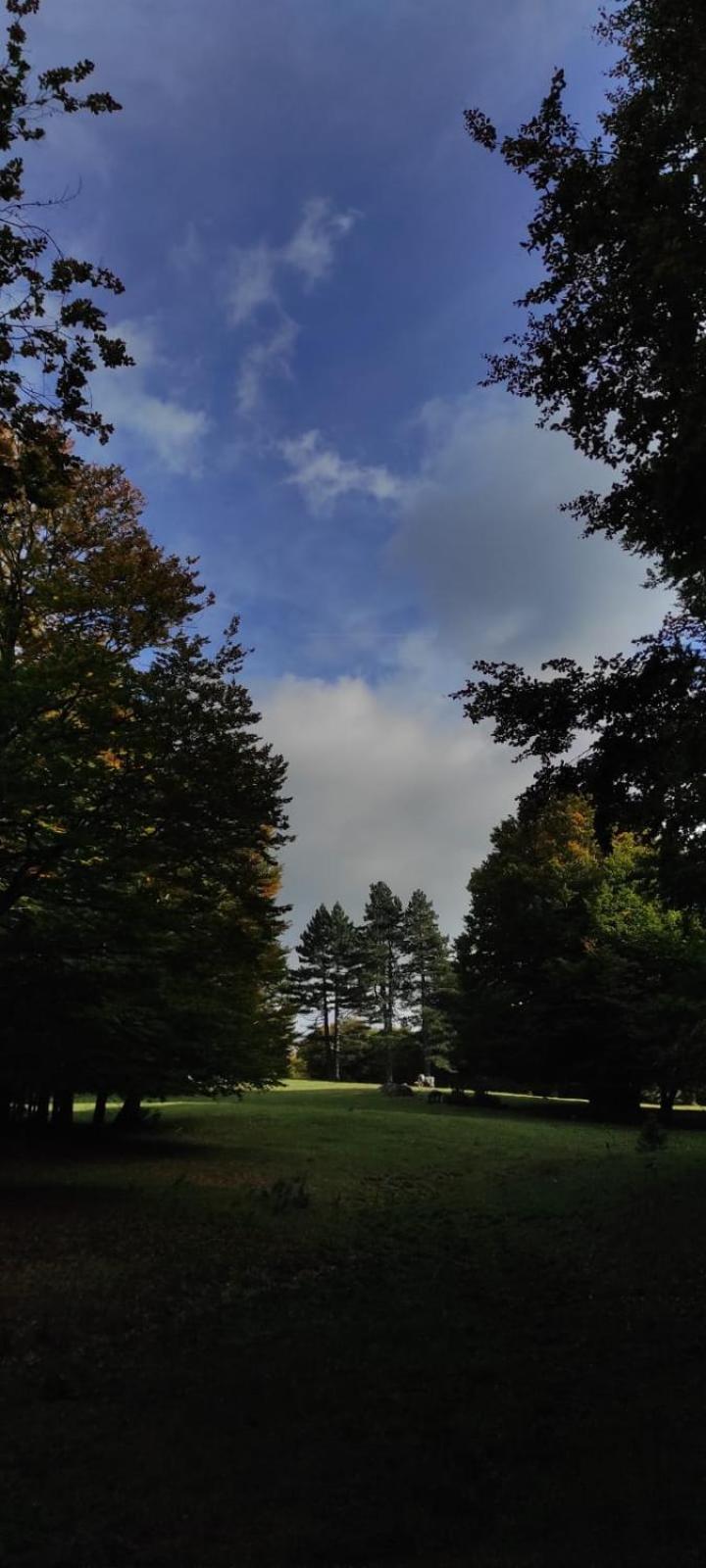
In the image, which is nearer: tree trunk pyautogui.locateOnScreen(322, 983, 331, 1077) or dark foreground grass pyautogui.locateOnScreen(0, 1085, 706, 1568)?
dark foreground grass pyautogui.locateOnScreen(0, 1085, 706, 1568)

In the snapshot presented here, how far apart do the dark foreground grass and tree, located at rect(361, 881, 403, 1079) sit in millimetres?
65870

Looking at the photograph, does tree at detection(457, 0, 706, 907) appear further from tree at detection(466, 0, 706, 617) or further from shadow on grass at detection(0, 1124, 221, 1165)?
shadow on grass at detection(0, 1124, 221, 1165)

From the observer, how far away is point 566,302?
9000 millimetres

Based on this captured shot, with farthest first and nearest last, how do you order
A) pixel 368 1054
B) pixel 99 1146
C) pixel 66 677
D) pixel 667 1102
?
pixel 368 1054, pixel 667 1102, pixel 99 1146, pixel 66 677

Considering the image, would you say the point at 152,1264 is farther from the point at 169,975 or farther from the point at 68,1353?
the point at 169,975

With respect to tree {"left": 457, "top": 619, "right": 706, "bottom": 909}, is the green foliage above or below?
below

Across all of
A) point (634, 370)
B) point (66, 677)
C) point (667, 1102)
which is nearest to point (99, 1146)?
point (66, 677)

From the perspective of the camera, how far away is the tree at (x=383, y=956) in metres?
81.8

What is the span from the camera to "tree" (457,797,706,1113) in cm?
3431

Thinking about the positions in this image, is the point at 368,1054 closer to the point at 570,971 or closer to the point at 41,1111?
the point at 570,971

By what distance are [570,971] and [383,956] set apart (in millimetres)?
48590

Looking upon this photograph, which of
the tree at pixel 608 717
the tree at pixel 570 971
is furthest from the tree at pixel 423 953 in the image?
the tree at pixel 608 717

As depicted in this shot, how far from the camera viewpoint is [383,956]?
84000mm

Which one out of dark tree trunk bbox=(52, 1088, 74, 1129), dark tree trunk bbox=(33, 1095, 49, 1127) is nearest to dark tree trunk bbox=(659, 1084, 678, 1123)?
dark tree trunk bbox=(52, 1088, 74, 1129)
